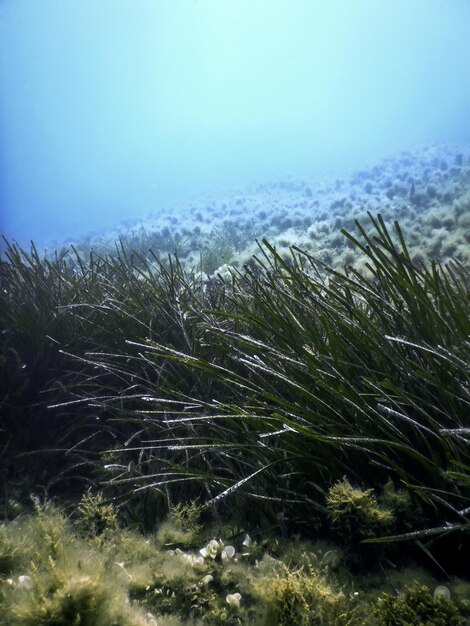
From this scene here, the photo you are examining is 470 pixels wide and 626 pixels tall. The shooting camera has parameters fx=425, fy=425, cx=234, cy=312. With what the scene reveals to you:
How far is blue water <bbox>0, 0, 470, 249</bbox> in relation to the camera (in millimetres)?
103750

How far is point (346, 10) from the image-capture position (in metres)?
116

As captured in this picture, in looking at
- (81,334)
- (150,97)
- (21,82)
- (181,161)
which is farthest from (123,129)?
(81,334)

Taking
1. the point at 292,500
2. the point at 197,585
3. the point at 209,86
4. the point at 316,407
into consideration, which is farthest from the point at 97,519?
the point at 209,86

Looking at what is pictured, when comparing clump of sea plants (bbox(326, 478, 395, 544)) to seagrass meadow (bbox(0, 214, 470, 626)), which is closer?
seagrass meadow (bbox(0, 214, 470, 626))

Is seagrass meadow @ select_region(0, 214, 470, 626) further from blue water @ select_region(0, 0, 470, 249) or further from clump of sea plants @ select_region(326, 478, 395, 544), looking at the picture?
blue water @ select_region(0, 0, 470, 249)

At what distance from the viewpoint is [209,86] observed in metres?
160

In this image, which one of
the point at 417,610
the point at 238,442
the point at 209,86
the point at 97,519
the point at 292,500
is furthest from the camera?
the point at 209,86

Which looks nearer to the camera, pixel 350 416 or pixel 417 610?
pixel 417 610

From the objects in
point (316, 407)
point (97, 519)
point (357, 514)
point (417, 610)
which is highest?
point (316, 407)

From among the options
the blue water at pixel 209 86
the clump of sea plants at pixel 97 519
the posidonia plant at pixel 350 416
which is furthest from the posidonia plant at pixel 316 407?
the blue water at pixel 209 86

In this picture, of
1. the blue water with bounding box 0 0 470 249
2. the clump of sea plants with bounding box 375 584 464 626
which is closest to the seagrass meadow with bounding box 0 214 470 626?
the clump of sea plants with bounding box 375 584 464 626

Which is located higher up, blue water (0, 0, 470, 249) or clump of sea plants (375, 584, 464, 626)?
blue water (0, 0, 470, 249)

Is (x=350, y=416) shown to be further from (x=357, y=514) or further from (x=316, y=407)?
(x=357, y=514)

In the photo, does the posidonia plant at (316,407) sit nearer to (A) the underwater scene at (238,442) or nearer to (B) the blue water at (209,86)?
(A) the underwater scene at (238,442)
